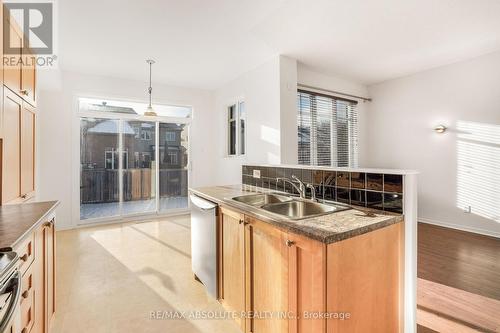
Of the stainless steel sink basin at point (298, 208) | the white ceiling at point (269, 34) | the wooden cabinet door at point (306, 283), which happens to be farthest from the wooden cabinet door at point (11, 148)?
the wooden cabinet door at point (306, 283)

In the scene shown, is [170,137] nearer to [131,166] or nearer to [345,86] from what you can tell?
[131,166]

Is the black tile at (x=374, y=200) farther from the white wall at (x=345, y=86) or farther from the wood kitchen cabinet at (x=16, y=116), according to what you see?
the white wall at (x=345, y=86)

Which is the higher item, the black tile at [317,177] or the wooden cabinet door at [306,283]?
the black tile at [317,177]

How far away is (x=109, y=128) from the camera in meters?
4.86

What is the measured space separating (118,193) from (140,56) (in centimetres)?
267

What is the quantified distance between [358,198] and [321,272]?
784 mm

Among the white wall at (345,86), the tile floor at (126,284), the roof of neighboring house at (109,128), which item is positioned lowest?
the tile floor at (126,284)

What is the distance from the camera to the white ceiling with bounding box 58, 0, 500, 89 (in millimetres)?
2586

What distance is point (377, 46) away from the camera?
350 cm

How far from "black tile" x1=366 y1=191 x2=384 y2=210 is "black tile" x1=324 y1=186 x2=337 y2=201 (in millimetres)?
263

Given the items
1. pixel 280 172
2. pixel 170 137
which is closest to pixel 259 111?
pixel 280 172

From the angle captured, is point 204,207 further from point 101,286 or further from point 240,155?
point 240,155

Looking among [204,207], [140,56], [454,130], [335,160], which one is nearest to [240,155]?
[335,160]

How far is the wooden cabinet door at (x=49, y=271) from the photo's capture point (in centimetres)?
164
